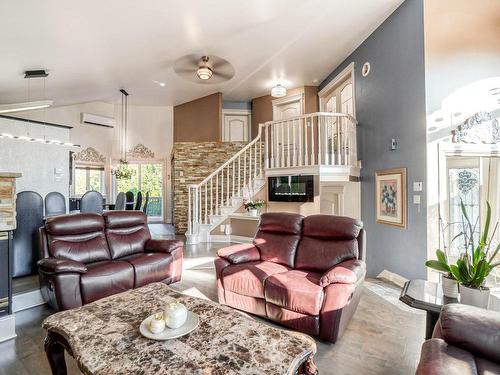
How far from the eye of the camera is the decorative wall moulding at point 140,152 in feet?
29.4

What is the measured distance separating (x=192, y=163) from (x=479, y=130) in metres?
6.39

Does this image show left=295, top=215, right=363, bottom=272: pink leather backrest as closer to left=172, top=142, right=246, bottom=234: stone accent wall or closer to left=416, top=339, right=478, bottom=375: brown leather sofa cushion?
left=416, top=339, right=478, bottom=375: brown leather sofa cushion

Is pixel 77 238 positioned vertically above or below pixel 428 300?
above

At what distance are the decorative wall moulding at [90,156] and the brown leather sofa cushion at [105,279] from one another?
6216mm

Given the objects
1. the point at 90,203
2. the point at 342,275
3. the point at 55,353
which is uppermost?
the point at 90,203

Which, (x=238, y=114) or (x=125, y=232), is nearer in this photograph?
(x=125, y=232)

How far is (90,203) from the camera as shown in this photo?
16.8 ft

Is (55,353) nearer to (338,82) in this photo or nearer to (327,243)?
(327,243)

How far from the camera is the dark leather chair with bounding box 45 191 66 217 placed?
4.67 metres

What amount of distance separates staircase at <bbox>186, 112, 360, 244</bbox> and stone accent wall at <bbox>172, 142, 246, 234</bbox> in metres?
0.72

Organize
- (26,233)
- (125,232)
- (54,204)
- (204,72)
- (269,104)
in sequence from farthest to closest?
(269,104) → (54,204) → (204,72) → (125,232) → (26,233)

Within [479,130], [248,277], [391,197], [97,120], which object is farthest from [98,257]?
[97,120]

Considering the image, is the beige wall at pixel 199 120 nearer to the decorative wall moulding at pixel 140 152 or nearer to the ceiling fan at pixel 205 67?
the decorative wall moulding at pixel 140 152

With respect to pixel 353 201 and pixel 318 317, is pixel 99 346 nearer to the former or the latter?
pixel 318 317
